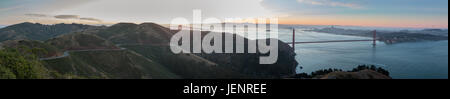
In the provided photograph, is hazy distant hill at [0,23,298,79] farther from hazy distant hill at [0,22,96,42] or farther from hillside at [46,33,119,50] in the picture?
hazy distant hill at [0,22,96,42]

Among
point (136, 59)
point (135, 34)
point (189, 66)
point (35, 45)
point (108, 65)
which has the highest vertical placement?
point (135, 34)

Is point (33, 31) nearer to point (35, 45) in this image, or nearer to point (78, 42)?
point (78, 42)

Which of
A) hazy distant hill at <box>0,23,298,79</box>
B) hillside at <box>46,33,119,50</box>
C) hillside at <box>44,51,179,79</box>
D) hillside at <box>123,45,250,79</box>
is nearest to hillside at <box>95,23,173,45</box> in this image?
hazy distant hill at <box>0,23,298,79</box>

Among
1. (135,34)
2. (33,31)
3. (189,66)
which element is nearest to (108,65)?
(189,66)

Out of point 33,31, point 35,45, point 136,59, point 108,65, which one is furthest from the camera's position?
point 33,31

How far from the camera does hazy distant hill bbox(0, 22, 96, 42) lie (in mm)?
84000

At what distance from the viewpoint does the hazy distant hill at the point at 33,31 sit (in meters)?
84.0

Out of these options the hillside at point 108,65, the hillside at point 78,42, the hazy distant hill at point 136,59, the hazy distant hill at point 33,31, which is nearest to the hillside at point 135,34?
the hazy distant hill at point 136,59

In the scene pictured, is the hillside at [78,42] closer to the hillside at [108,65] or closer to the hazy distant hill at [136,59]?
the hazy distant hill at [136,59]

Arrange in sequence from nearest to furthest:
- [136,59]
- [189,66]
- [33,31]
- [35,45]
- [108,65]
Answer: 1. [35,45]
2. [108,65]
3. [136,59]
4. [189,66]
5. [33,31]

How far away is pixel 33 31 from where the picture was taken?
3654 inches

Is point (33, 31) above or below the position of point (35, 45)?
above

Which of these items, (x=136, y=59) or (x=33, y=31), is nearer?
(x=136, y=59)
